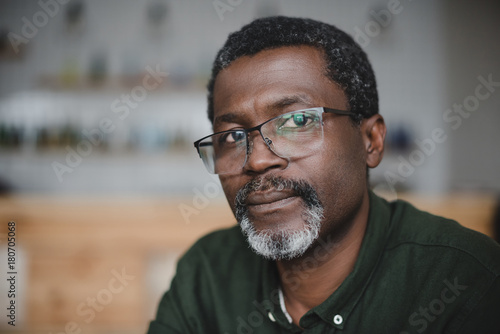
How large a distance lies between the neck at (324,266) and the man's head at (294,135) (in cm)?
3

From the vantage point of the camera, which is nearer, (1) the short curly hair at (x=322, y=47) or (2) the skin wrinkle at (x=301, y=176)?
(2) the skin wrinkle at (x=301, y=176)

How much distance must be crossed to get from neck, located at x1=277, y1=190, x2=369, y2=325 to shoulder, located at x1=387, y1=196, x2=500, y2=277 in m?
0.09

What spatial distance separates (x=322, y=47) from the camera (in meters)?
1.08

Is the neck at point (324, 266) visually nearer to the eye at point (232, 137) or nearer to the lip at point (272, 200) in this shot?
the lip at point (272, 200)

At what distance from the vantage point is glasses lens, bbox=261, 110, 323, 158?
979 mm

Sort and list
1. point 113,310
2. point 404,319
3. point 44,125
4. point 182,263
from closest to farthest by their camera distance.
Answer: point 404,319, point 182,263, point 113,310, point 44,125

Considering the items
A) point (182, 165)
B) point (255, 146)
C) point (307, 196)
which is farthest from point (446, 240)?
point (182, 165)

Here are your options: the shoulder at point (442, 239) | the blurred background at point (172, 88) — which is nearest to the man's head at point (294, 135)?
the shoulder at point (442, 239)

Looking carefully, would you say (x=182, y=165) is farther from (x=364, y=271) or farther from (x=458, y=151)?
(x=364, y=271)

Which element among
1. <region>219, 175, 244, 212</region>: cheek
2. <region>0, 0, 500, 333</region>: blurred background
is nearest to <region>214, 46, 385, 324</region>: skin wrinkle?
<region>219, 175, 244, 212</region>: cheek

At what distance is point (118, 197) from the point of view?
2.72 meters

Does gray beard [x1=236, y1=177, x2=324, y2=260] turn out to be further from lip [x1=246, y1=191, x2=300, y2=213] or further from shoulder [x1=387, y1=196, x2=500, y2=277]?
shoulder [x1=387, y1=196, x2=500, y2=277]

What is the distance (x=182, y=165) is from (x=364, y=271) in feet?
9.70

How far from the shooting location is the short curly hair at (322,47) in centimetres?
107
